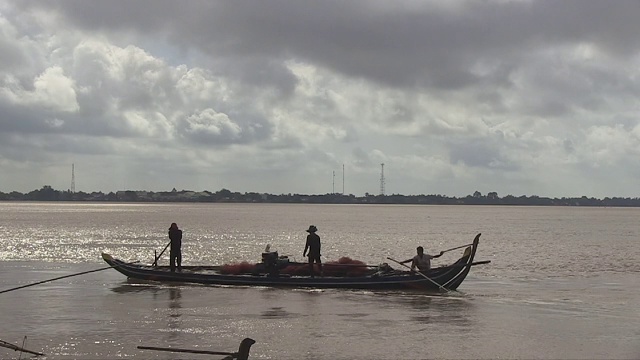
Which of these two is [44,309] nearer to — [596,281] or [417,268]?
[417,268]

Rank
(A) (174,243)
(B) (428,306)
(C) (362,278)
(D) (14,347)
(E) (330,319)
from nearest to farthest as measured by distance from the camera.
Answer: (D) (14,347) → (E) (330,319) → (B) (428,306) → (C) (362,278) → (A) (174,243)

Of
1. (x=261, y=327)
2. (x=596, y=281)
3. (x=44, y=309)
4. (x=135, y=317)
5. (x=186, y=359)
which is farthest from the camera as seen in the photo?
(x=596, y=281)

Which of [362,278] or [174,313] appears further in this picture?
[362,278]

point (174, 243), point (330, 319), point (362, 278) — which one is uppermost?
point (174, 243)

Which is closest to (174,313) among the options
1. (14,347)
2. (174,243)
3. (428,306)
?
(14,347)

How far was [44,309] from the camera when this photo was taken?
22.0m

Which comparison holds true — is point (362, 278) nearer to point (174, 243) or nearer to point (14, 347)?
point (174, 243)

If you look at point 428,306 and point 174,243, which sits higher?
point 174,243

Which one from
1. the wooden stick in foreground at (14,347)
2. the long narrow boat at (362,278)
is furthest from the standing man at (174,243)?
the wooden stick in foreground at (14,347)

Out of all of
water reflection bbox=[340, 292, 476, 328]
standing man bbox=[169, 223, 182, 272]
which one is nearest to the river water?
water reflection bbox=[340, 292, 476, 328]

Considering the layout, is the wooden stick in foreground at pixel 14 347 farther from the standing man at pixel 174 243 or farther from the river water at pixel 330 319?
the standing man at pixel 174 243

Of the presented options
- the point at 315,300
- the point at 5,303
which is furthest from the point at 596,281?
the point at 5,303

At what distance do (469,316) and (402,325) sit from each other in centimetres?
274

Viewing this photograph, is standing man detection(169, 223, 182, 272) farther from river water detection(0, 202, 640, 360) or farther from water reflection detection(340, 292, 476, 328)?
water reflection detection(340, 292, 476, 328)
